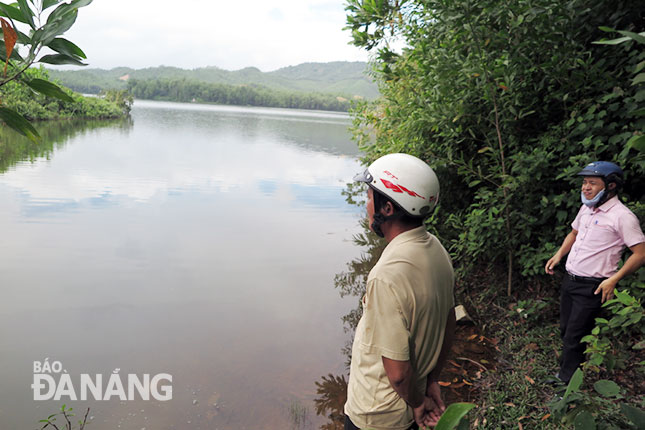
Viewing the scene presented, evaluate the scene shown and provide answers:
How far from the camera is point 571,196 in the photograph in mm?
4492

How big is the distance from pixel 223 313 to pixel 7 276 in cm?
395

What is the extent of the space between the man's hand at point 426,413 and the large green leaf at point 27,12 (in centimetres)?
195

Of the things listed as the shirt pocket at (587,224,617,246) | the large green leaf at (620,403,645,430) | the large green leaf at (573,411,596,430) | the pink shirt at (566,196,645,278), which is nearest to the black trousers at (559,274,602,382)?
the pink shirt at (566,196,645,278)

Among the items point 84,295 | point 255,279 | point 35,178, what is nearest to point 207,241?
point 255,279

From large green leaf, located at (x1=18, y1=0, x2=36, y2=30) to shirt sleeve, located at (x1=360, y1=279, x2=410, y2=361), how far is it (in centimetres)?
136

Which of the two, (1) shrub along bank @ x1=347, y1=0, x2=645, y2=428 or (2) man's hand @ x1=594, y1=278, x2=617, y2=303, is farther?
(1) shrub along bank @ x1=347, y1=0, x2=645, y2=428

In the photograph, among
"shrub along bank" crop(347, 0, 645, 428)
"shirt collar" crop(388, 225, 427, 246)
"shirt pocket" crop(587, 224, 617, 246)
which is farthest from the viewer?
"shrub along bank" crop(347, 0, 645, 428)

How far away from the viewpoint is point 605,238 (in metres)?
3.42

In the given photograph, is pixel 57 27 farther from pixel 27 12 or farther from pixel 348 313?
pixel 348 313

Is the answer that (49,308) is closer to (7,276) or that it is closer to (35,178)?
(7,276)

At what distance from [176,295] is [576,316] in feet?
18.6

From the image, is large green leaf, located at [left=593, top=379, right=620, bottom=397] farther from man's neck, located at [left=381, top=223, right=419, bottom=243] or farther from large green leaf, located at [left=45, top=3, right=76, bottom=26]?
large green leaf, located at [left=45, top=3, right=76, bottom=26]

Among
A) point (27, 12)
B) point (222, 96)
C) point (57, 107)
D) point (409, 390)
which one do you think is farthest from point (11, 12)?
point (222, 96)

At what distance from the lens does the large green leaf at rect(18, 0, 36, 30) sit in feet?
2.96
